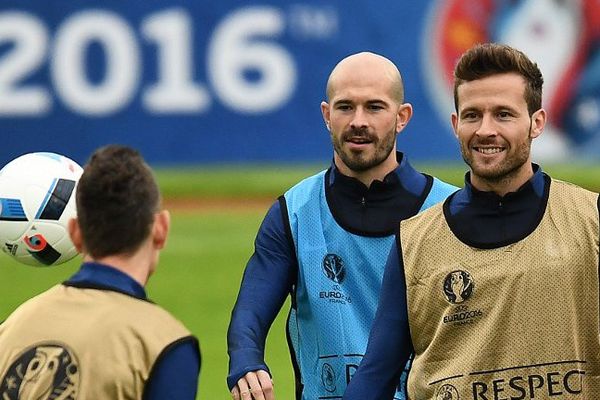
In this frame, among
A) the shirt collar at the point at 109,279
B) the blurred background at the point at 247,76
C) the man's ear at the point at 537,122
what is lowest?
the shirt collar at the point at 109,279

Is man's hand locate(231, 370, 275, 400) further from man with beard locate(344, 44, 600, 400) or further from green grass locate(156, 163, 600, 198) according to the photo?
green grass locate(156, 163, 600, 198)

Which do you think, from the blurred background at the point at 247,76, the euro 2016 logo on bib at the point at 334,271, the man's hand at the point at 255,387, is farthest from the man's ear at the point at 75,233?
the blurred background at the point at 247,76

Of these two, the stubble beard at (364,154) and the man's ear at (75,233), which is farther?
the stubble beard at (364,154)

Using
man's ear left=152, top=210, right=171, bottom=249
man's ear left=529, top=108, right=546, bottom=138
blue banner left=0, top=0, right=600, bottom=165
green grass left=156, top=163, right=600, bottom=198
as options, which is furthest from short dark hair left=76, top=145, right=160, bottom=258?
green grass left=156, top=163, right=600, bottom=198

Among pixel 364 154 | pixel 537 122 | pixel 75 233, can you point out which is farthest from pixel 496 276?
pixel 364 154

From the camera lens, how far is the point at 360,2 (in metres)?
19.8

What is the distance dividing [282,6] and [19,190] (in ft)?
44.2

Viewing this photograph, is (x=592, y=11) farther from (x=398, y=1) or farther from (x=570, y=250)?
(x=570, y=250)

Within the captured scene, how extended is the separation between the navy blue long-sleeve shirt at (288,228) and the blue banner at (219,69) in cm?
1315

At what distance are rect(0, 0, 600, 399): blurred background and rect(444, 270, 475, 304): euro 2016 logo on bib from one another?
14228 mm

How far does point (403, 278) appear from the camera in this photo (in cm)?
499

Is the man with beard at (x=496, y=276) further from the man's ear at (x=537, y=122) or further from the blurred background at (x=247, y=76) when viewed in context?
the blurred background at (x=247, y=76)

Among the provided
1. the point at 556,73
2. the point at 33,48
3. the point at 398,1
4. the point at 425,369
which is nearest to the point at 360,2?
the point at 398,1

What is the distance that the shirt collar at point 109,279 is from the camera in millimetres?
4105
